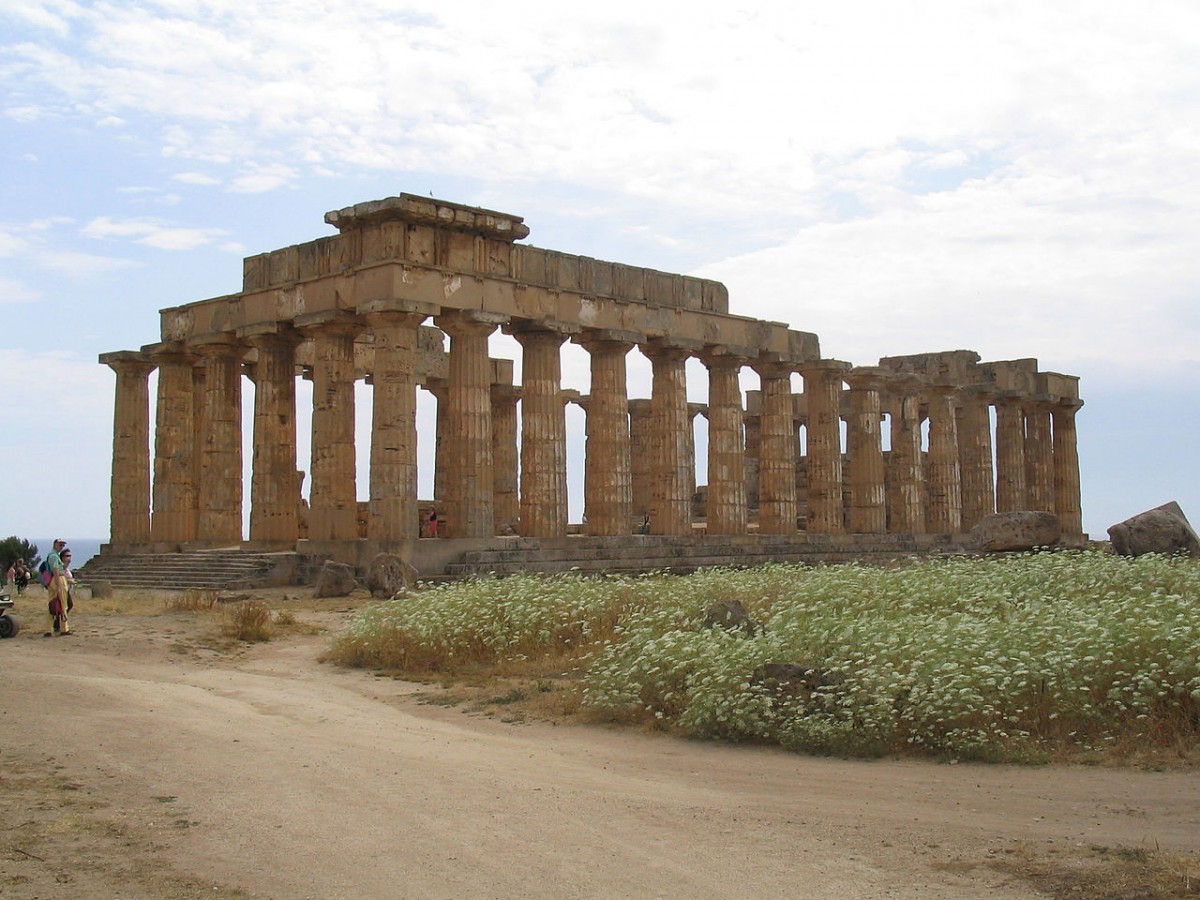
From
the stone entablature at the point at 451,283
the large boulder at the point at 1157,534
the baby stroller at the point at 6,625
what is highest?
the stone entablature at the point at 451,283

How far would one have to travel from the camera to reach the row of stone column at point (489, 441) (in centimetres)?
2655

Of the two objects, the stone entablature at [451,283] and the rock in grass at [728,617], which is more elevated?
the stone entablature at [451,283]

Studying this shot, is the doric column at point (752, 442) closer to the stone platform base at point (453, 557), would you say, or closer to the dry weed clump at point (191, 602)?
the stone platform base at point (453, 557)

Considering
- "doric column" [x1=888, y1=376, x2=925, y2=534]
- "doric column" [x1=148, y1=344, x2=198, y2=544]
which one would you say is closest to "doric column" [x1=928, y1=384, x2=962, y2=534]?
"doric column" [x1=888, y1=376, x2=925, y2=534]

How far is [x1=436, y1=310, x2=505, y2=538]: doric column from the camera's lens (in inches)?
1043

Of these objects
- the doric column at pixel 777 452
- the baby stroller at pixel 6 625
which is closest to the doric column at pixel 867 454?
the doric column at pixel 777 452

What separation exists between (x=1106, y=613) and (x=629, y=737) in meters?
4.87

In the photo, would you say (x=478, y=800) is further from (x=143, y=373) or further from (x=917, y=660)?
(x=143, y=373)

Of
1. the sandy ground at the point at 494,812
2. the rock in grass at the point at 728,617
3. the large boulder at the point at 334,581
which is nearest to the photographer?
the sandy ground at the point at 494,812

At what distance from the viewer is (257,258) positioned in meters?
28.7

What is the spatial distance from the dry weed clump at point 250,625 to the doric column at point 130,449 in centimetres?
1548

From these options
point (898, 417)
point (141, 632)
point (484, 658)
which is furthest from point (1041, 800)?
point (898, 417)

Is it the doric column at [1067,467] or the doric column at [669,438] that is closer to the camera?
the doric column at [669,438]

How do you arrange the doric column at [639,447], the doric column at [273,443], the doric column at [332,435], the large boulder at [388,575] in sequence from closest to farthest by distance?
the large boulder at [388,575] → the doric column at [332,435] → the doric column at [273,443] → the doric column at [639,447]
